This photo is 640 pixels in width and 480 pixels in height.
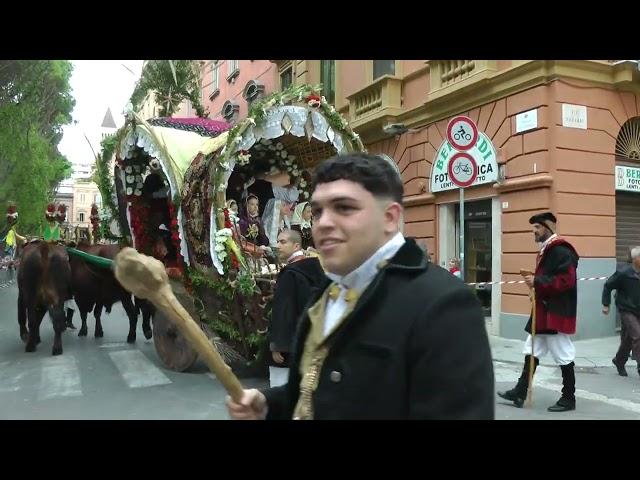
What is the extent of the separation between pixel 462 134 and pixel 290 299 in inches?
159

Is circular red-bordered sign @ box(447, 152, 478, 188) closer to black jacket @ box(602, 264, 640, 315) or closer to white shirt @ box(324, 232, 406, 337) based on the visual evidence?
black jacket @ box(602, 264, 640, 315)

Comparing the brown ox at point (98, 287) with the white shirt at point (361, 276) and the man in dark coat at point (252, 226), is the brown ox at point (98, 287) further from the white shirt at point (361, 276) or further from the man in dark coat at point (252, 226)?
the white shirt at point (361, 276)

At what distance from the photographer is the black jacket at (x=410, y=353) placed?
140 cm

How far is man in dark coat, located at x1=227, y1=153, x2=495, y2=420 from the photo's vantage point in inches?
55.5

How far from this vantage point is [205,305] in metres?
6.87

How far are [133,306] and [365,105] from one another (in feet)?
26.7

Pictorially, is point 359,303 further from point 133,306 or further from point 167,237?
point 133,306

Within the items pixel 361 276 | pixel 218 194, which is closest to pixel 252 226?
pixel 218 194

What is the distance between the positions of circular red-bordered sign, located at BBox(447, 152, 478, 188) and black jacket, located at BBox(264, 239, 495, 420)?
6.04 metres

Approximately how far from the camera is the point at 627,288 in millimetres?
7570

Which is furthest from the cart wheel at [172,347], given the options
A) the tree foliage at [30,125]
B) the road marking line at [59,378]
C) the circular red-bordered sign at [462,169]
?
the tree foliage at [30,125]

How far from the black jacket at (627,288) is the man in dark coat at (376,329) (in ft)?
22.6

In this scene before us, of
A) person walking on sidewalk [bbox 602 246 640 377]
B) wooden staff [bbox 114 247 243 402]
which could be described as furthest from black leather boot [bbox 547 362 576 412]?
wooden staff [bbox 114 247 243 402]

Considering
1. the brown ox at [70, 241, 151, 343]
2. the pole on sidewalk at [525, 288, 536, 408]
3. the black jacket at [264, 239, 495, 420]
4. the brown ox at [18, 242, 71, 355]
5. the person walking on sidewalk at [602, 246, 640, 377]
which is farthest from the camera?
the brown ox at [70, 241, 151, 343]
